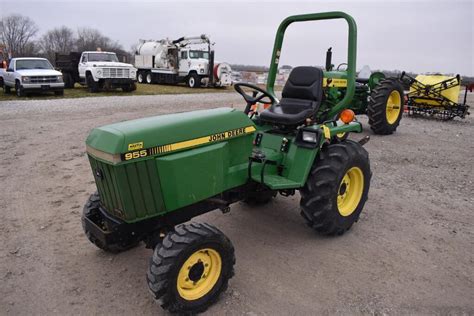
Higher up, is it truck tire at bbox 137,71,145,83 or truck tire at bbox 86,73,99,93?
truck tire at bbox 86,73,99,93

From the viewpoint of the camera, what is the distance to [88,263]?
3238 millimetres

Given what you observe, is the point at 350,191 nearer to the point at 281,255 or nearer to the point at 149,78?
the point at 281,255

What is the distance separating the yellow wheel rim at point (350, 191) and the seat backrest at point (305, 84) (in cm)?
84

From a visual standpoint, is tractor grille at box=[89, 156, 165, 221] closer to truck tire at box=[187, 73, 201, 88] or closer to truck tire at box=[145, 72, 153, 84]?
truck tire at box=[187, 73, 201, 88]

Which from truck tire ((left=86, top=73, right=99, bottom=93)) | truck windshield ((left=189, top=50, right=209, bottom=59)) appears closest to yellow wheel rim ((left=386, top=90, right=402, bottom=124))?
truck tire ((left=86, top=73, right=99, bottom=93))

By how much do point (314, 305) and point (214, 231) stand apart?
901mm

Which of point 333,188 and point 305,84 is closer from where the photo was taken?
point 333,188

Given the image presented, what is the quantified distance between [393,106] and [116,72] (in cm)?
1199

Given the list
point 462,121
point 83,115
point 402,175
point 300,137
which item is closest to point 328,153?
point 300,137

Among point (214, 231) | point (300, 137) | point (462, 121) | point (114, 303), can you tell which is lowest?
point (462, 121)

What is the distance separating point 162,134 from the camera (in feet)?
8.59

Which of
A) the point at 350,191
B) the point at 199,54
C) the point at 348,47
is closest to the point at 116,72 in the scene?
the point at 199,54

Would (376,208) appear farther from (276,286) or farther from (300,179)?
(276,286)

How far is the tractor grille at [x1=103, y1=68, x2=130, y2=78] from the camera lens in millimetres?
16297
